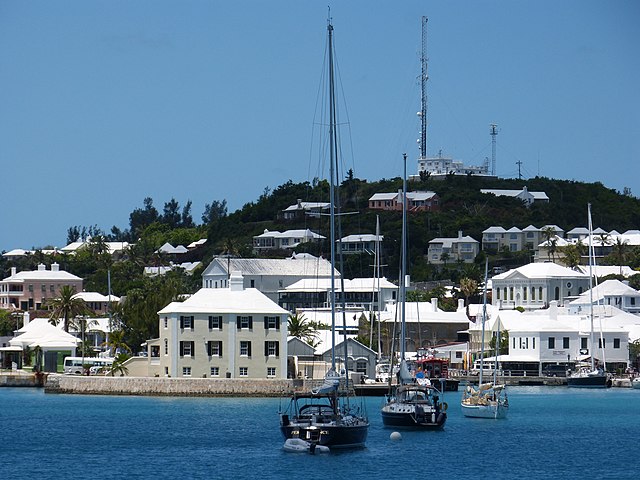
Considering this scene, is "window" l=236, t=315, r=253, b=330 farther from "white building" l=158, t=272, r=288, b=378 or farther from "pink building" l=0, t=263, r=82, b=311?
"pink building" l=0, t=263, r=82, b=311

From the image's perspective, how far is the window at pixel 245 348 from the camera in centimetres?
9450

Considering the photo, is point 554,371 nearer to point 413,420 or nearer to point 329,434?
point 413,420

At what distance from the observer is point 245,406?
86.6 meters

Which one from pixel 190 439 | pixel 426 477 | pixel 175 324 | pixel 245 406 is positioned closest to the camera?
pixel 426 477

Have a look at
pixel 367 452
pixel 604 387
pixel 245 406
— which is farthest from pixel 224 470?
pixel 604 387

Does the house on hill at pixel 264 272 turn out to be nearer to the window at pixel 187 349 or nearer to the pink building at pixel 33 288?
the pink building at pixel 33 288

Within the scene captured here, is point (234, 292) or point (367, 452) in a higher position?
point (234, 292)

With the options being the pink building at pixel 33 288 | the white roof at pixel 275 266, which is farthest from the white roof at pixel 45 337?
the pink building at pixel 33 288

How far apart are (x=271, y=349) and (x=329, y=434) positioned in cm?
3436

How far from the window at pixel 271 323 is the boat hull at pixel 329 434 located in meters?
32.9

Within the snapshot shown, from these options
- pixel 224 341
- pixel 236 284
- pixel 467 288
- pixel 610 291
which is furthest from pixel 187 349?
pixel 467 288

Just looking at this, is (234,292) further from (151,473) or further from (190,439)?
(151,473)

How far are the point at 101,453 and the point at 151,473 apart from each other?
24.9ft

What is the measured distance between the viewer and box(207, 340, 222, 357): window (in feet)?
310
